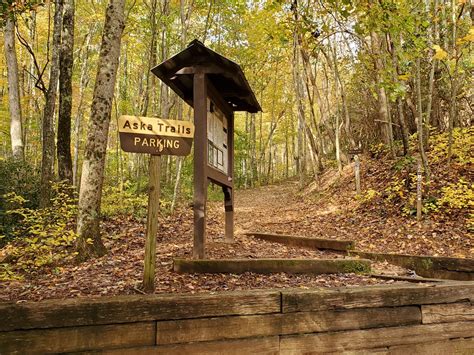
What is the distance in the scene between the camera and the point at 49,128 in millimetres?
8484

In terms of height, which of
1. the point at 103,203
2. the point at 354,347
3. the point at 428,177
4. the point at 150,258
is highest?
the point at 428,177

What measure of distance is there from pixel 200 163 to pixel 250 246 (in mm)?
2270

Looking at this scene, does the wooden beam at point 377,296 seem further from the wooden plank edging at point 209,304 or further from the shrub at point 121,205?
the shrub at point 121,205

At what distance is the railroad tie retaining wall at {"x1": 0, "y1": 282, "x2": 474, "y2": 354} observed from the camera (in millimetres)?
2586

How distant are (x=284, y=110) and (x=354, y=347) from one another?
23.9m

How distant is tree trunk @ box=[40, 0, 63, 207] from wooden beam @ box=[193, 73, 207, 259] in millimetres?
4881

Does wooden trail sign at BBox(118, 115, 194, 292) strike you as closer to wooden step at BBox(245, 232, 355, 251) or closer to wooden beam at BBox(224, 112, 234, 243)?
wooden beam at BBox(224, 112, 234, 243)

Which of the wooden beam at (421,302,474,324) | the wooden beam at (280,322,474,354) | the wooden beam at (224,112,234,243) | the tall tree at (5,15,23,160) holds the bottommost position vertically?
the wooden beam at (280,322,474,354)

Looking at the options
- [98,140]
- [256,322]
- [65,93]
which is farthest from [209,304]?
[65,93]

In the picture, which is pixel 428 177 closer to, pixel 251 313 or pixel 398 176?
pixel 398 176

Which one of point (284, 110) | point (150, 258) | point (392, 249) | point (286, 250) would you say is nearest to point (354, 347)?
point (150, 258)

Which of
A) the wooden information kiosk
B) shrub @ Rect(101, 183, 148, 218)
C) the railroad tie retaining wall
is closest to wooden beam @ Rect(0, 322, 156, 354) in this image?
the railroad tie retaining wall

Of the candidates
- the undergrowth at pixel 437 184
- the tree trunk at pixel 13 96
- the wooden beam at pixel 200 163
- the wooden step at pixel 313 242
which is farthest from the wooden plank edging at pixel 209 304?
the tree trunk at pixel 13 96

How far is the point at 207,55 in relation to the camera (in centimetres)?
478
